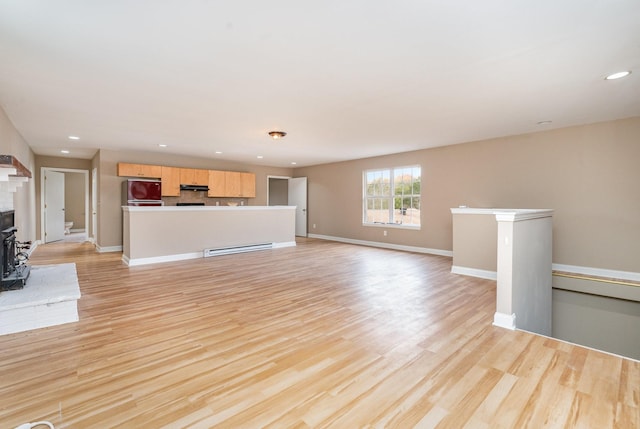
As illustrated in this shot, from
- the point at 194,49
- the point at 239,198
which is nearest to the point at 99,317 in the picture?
the point at 194,49

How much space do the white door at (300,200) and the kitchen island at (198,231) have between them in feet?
6.62

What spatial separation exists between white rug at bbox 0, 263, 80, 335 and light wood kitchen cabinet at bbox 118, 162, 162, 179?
4.19 metres

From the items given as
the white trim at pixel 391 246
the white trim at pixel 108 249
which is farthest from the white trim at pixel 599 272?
the white trim at pixel 108 249

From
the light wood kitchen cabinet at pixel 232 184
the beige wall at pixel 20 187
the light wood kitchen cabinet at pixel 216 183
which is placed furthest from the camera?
the light wood kitchen cabinet at pixel 232 184

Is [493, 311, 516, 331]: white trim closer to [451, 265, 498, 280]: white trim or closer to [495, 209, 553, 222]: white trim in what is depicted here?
[495, 209, 553, 222]: white trim

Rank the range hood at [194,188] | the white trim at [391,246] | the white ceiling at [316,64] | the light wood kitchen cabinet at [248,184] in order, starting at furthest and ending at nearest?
the light wood kitchen cabinet at [248,184] < the range hood at [194,188] < the white trim at [391,246] < the white ceiling at [316,64]

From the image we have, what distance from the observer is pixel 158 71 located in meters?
2.87

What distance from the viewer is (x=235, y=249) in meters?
6.76

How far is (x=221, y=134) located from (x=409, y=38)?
4059 mm

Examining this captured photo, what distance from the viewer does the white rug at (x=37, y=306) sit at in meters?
2.69

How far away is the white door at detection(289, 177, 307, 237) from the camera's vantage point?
993cm

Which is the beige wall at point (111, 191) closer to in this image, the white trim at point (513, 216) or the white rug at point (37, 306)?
the white rug at point (37, 306)

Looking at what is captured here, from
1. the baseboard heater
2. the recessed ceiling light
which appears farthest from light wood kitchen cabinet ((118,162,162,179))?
the recessed ceiling light

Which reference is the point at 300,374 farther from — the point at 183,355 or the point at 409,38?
the point at 409,38
